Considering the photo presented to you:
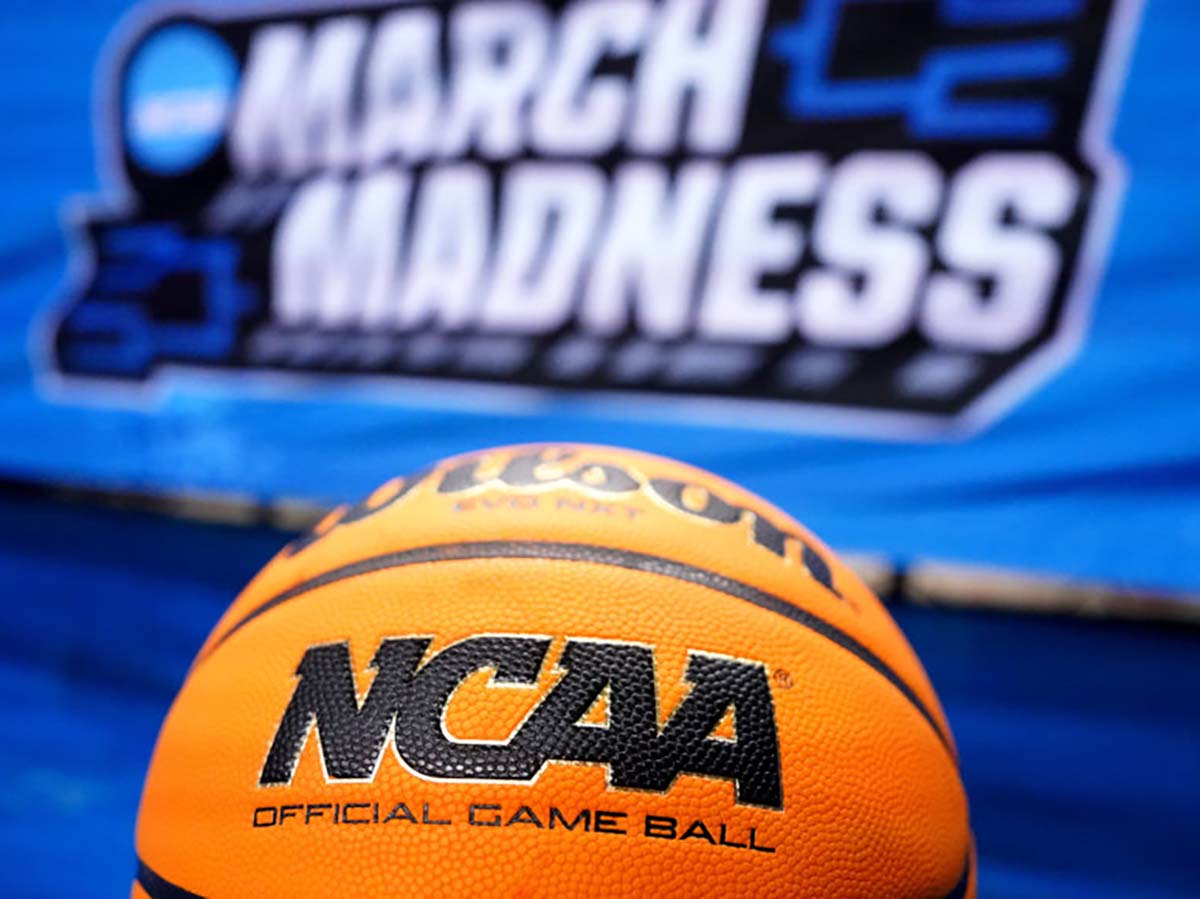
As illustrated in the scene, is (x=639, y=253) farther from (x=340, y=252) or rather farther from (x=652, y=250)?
(x=340, y=252)

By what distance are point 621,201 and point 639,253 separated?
10cm

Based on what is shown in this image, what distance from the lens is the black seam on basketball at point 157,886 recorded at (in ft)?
1.75

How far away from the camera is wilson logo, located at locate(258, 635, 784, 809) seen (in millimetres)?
481

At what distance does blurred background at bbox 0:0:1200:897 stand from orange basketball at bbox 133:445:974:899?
1.68 feet

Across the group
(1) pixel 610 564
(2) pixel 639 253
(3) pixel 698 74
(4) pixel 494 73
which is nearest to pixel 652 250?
(2) pixel 639 253

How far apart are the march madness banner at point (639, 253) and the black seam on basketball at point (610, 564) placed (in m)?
1.06

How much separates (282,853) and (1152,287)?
1419mm

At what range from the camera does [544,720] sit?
1.60 ft

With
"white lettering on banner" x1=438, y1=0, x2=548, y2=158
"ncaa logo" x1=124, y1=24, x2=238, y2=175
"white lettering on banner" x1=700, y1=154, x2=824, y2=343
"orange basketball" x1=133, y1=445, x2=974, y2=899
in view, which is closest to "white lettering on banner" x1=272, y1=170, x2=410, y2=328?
"white lettering on banner" x1=438, y1=0, x2=548, y2=158

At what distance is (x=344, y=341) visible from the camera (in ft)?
6.31

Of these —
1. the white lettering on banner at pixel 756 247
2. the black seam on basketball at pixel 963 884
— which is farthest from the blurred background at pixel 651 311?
the black seam on basketball at pixel 963 884

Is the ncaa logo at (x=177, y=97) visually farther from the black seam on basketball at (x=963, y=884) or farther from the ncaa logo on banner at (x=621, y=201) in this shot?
the black seam on basketball at (x=963, y=884)

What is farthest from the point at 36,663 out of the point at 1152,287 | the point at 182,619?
the point at 1152,287

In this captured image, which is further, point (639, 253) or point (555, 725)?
point (639, 253)
